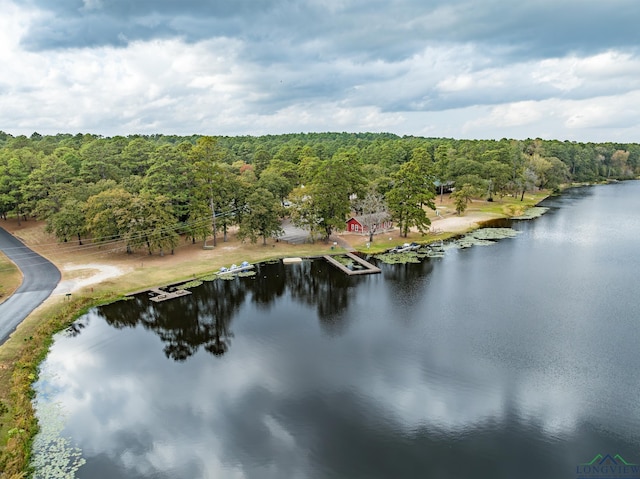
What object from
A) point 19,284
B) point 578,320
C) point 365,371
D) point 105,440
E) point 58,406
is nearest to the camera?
point 105,440

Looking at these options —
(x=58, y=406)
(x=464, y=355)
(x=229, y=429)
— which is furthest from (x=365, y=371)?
(x=58, y=406)

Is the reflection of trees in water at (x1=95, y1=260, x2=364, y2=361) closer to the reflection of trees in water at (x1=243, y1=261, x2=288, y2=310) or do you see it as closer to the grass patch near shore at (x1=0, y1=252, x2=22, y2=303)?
the reflection of trees in water at (x1=243, y1=261, x2=288, y2=310)

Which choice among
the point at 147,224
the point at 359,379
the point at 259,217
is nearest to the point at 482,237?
the point at 259,217

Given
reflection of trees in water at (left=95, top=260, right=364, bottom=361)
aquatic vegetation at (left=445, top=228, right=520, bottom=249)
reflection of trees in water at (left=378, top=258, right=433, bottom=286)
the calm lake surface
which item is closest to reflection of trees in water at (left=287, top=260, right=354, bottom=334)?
reflection of trees in water at (left=95, top=260, right=364, bottom=361)

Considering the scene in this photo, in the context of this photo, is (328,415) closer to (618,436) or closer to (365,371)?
(365,371)

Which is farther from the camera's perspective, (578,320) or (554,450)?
(578,320)

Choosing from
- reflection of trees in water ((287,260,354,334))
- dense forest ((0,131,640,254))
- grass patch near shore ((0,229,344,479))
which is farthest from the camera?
dense forest ((0,131,640,254))
